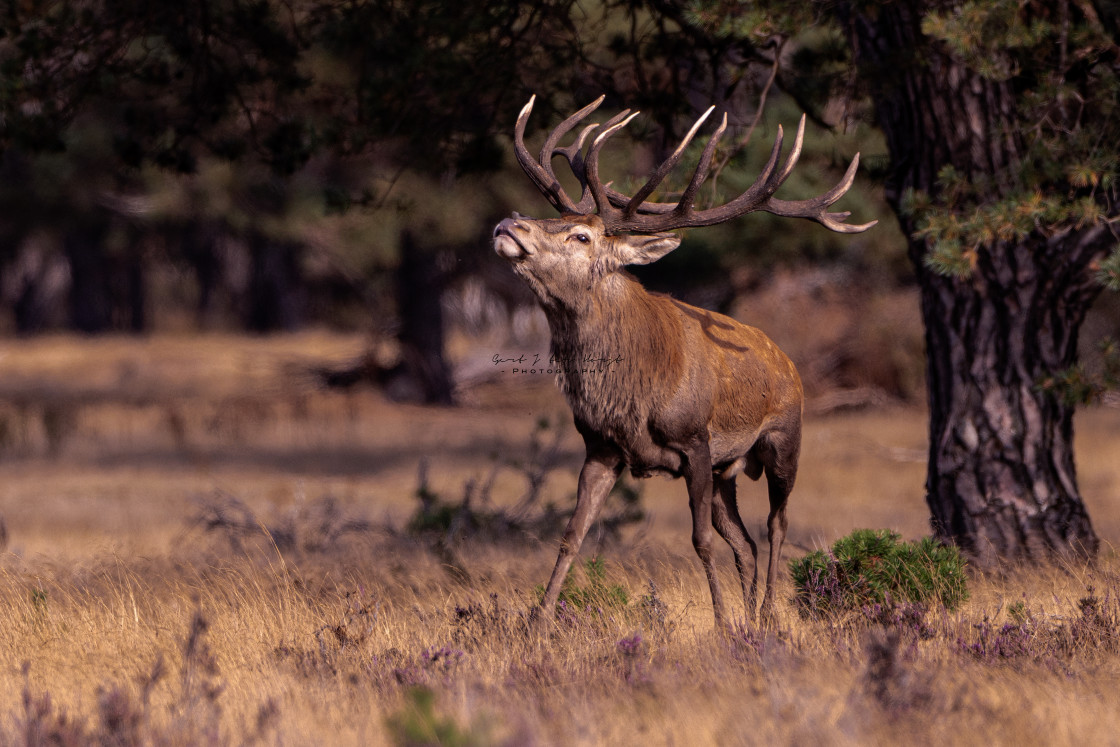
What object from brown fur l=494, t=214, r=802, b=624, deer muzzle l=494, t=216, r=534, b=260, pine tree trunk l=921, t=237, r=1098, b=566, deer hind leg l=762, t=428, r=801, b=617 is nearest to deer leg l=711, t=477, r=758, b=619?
deer hind leg l=762, t=428, r=801, b=617

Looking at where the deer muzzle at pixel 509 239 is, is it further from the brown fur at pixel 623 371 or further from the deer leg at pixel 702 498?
the deer leg at pixel 702 498

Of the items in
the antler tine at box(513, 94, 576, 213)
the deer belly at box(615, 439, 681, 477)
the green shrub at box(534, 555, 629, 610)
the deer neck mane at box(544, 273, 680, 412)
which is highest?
the antler tine at box(513, 94, 576, 213)

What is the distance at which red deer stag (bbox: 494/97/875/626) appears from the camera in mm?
6133

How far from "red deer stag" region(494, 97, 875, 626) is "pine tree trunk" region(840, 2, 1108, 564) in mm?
2039

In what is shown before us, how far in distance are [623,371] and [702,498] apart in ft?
2.35

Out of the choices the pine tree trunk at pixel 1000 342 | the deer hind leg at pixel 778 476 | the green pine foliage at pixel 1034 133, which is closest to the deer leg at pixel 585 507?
the deer hind leg at pixel 778 476

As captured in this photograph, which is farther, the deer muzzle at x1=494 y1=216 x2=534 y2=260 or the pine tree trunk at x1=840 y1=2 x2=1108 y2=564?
the pine tree trunk at x1=840 y1=2 x2=1108 y2=564

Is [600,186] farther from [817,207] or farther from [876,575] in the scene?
[876,575]

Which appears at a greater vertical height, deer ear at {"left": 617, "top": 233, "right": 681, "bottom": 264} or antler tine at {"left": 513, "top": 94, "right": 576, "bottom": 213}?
antler tine at {"left": 513, "top": 94, "right": 576, "bottom": 213}

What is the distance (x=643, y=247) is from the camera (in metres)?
6.33

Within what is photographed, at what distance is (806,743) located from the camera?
13.5 feet

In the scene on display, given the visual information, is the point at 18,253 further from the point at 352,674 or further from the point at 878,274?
the point at 352,674

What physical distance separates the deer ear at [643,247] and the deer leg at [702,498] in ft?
3.01

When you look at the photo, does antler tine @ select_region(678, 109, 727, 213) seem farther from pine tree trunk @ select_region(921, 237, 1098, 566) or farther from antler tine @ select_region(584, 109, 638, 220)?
pine tree trunk @ select_region(921, 237, 1098, 566)
